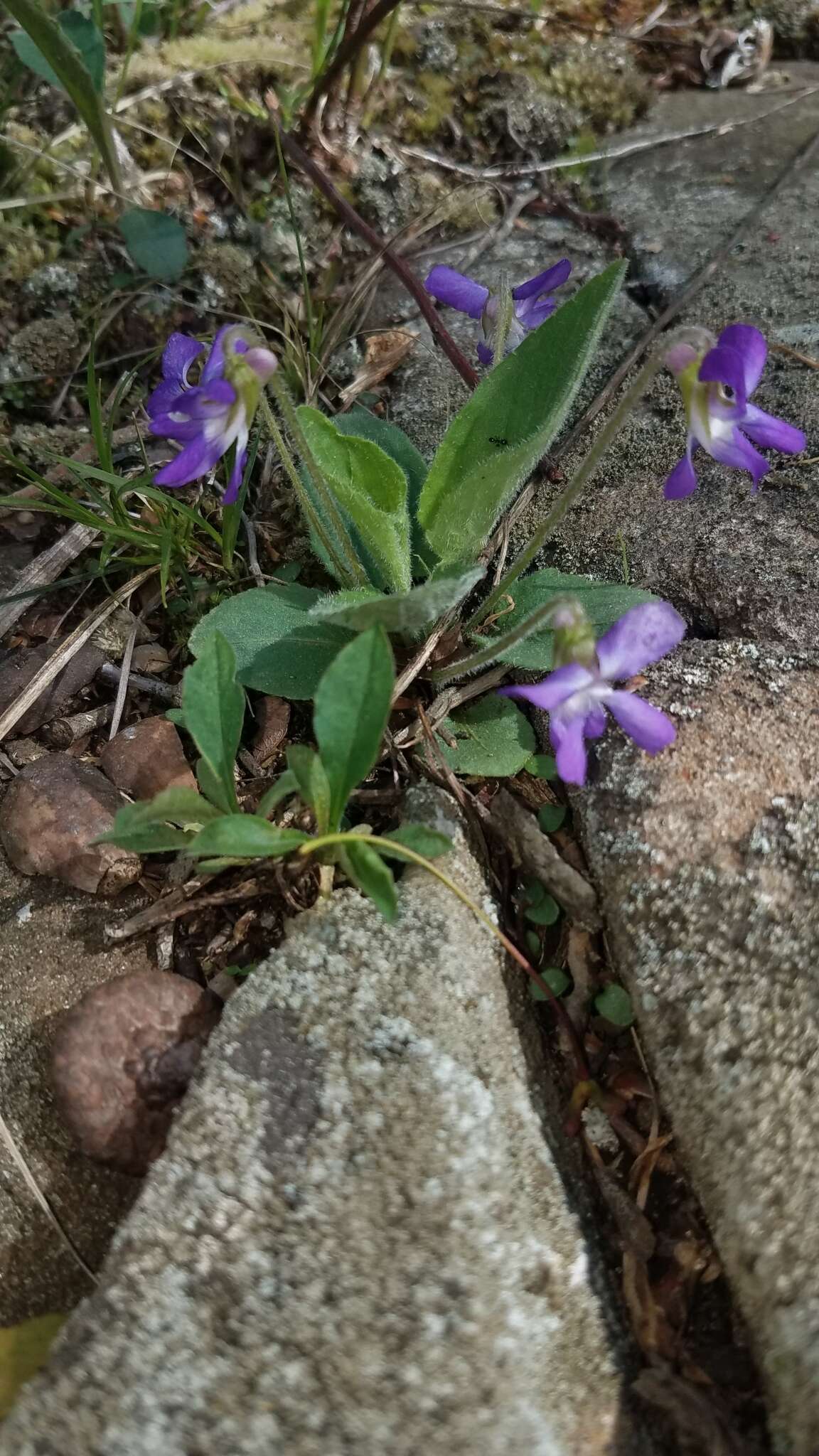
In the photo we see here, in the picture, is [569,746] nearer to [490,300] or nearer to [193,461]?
[193,461]

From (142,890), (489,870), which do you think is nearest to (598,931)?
(489,870)

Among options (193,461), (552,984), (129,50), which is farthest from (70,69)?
(552,984)

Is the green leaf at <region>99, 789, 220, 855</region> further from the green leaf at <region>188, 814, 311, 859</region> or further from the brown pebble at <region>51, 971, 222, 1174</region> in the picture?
Result: the brown pebble at <region>51, 971, 222, 1174</region>

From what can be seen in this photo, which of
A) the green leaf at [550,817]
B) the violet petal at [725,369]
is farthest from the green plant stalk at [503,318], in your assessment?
the green leaf at [550,817]

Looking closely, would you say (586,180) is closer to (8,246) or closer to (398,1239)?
(8,246)

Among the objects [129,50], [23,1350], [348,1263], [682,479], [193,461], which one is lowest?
[23,1350]

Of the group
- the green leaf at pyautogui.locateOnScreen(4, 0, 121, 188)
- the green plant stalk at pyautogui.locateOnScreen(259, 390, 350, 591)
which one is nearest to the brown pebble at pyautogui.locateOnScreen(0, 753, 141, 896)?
the green plant stalk at pyautogui.locateOnScreen(259, 390, 350, 591)

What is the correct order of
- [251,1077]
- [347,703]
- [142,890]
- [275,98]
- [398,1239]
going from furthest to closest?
[275,98], [142,890], [347,703], [251,1077], [398,1239]
